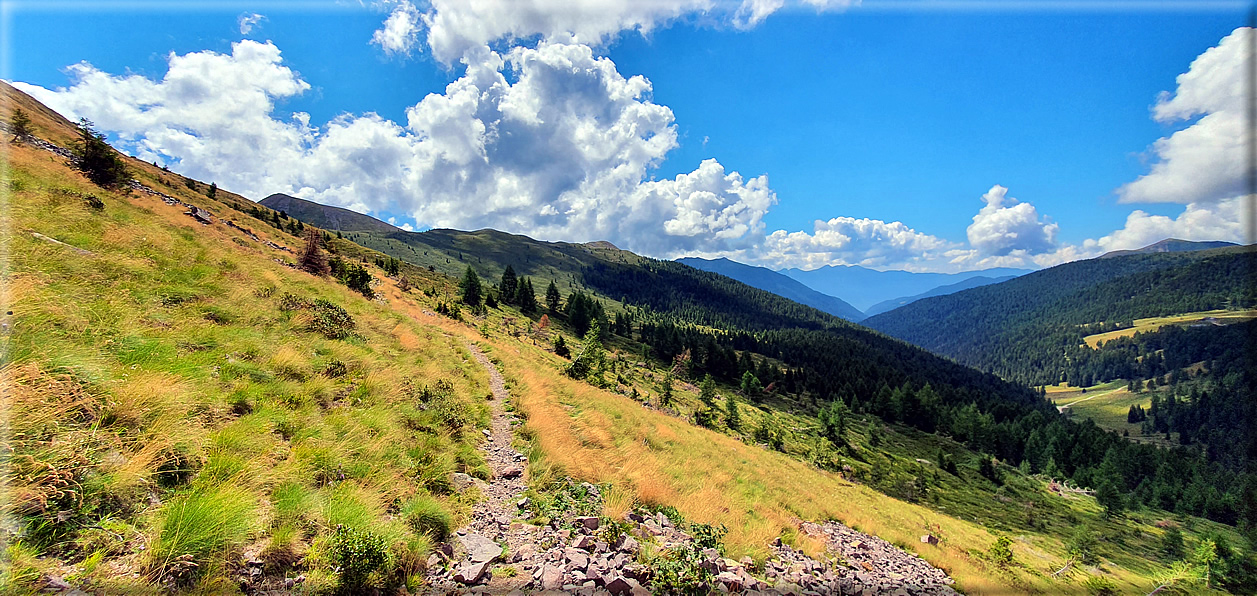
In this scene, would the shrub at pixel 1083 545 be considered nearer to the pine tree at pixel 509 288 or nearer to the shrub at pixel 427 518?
the shrub at pixel 427 518

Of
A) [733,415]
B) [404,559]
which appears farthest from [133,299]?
[733,415]

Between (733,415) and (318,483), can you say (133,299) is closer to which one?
(318,483)

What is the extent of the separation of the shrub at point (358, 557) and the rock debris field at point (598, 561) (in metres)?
0.84

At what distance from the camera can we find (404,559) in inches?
197

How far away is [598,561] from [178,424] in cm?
619

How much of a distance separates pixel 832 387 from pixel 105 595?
14874cm

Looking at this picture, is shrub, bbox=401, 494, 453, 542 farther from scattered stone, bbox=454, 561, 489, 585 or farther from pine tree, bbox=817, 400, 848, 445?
pine tree, bbox=817, 400, 848, 445

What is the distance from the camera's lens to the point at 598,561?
20.3 ft

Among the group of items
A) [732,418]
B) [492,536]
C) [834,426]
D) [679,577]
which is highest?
[492,536]

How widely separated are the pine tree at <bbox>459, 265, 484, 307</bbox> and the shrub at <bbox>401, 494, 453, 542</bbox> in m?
72.0

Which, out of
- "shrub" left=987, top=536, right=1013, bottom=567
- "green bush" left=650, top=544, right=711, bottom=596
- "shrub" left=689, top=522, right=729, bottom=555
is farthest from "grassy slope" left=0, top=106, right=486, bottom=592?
"shrub" left=987, top=536, right=1013, bottom=567

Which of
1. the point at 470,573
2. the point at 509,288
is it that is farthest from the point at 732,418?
the point at 509,288

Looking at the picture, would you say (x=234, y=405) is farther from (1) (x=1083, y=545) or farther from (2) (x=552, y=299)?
(2) (x=552, y=299)

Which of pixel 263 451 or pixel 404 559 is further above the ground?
pixel 263 451
